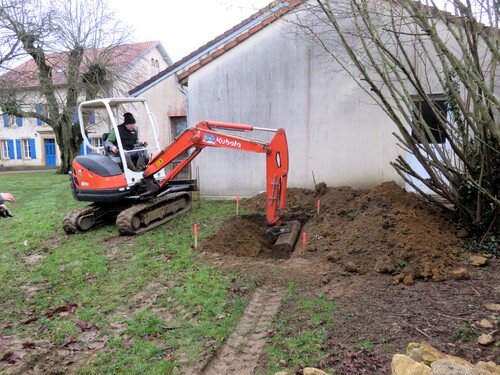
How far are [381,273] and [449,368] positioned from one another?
2.67 meters

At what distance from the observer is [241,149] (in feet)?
24.4

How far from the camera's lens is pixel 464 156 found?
245 inches

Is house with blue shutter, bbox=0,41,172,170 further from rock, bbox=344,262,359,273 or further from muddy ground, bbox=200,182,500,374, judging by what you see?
rock, bbox=344,262,359,273

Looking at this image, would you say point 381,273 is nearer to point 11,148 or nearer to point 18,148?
point 18,148

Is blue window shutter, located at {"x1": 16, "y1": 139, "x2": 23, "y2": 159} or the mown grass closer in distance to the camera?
the mown grass

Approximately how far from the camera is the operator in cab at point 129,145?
834 cm

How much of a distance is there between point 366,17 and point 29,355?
5508 millimetres

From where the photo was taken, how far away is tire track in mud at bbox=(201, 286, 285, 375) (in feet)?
11.4

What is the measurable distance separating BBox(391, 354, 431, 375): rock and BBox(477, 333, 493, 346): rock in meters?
0.96

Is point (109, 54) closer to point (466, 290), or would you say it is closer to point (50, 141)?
point (50, 141)

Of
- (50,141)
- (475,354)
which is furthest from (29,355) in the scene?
(50,141)

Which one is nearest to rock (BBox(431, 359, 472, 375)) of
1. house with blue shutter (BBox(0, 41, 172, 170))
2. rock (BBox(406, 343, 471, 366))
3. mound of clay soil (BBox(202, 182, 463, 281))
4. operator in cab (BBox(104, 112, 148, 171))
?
rock (BBox(406, 343, 471, 366))

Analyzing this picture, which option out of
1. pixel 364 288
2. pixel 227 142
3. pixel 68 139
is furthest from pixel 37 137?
pixel 364 288

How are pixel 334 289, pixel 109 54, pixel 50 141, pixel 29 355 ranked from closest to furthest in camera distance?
pixel 29 355
pixel 334 289
pixel 109 54
pixel 50 141
